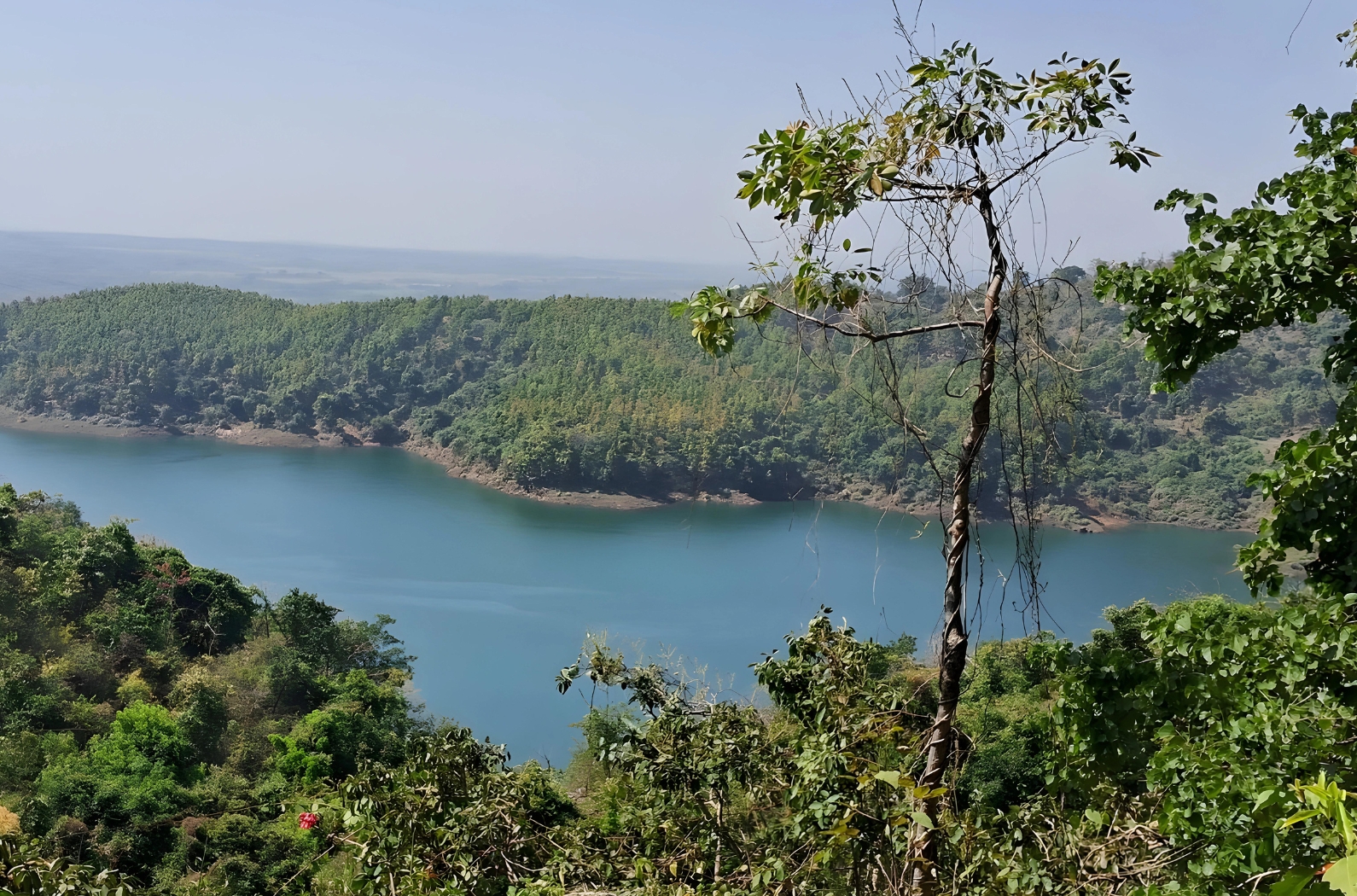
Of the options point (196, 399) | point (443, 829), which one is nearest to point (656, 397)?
point (196, 399)

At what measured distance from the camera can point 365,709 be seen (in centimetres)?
1534

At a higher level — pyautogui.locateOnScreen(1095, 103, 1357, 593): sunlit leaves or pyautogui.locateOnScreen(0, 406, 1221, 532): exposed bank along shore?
pyautogui.locateOnScreen(1095, 103, 1357, 593): sunlit leaves

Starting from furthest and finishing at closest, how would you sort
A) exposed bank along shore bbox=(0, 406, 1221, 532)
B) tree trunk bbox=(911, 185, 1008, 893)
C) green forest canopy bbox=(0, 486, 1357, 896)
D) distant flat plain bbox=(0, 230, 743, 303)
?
1. distant flat plain bbox=(0, 230, 743, 303)
2. exposed bank along shore bbox=(0, 406, 1221, 532)
3. green forest canopy bbox=(0, 486, 1357, 896)
4. tree trunk bbox=(911, 185, 1008, 893)

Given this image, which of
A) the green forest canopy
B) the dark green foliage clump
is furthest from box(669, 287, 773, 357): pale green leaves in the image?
the dark green foliage clump

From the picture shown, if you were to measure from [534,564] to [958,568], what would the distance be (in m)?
26.3

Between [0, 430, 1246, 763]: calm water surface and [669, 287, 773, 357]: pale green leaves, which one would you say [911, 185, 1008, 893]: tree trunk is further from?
[0, 430, 1246, 763]: calm water surface

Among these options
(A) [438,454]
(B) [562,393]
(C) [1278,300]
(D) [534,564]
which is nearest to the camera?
(C) [1278,300]

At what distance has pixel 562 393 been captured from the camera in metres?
36.8

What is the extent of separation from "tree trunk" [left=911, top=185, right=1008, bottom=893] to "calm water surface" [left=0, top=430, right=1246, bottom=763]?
1741 centimetres

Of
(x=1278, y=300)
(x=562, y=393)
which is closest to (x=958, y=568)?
(x=1278, y=300)

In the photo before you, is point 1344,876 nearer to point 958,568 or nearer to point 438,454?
point 958,568

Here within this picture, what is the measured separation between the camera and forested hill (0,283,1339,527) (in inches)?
1286

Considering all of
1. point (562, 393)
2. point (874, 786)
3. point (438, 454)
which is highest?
point (874, 786)

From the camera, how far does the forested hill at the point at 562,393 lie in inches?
1286
